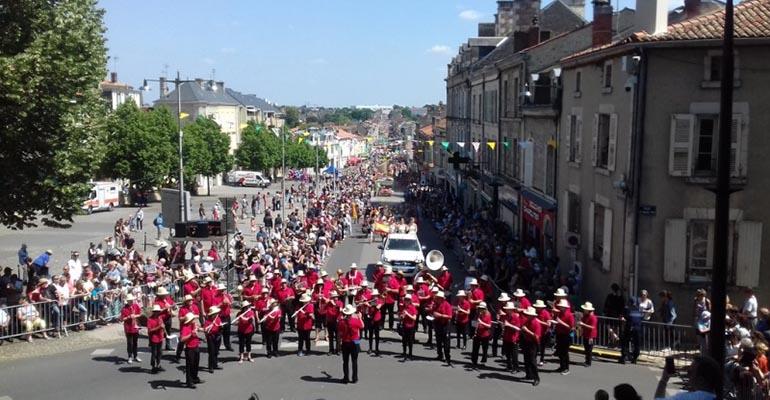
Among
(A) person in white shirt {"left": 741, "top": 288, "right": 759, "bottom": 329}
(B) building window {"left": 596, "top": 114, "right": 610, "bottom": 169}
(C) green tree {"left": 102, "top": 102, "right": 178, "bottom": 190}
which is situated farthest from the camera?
(C) green tree {"left": 102, "top": 102, "right": 178, "bottom": 190}

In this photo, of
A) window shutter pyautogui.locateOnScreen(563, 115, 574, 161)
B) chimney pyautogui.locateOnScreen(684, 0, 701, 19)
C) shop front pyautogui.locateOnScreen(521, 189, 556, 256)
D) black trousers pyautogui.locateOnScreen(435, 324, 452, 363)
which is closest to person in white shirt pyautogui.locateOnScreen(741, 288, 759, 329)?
black trousers pyautogui.locateOnScreen(435, 324, 452, 363)

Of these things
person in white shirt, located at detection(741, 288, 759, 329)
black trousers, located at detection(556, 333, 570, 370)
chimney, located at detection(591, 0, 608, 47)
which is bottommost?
black trousers, located at detection(556, 333, 570, 370)

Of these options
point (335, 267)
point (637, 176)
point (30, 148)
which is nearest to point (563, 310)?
point (637, 176)

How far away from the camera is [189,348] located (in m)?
14.3

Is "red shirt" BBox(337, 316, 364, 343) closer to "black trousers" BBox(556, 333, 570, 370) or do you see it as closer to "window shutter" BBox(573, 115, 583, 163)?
"black trousers" BBox(556, 333, 570, 370)

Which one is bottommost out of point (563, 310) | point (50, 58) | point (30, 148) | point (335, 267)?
point (335, 267)

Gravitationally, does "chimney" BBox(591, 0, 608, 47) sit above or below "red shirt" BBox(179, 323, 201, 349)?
above

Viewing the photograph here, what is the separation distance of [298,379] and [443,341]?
11.2ft

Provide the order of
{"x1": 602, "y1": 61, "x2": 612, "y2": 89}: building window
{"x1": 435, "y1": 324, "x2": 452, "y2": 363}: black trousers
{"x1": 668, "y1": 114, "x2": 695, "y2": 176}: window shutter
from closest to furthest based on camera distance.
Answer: {"x1": 435, "y1": 324, "x2": 452, "y2": 363}: black trousers → {"x1": 668, "y1": 114, "x2": 695, "y2": 176}: window shutter → {"x1": 602, "y1": 61, "x2": 612, "y2": 89}: building window

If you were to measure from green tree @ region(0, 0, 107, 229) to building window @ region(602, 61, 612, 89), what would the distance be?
44.9ft

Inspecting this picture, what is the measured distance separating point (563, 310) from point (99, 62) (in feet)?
47.2

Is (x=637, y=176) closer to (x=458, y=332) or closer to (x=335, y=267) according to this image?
(x=458, y=332)

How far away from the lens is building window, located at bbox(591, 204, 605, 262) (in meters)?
21.6

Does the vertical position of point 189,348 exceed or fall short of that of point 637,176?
it falls short
